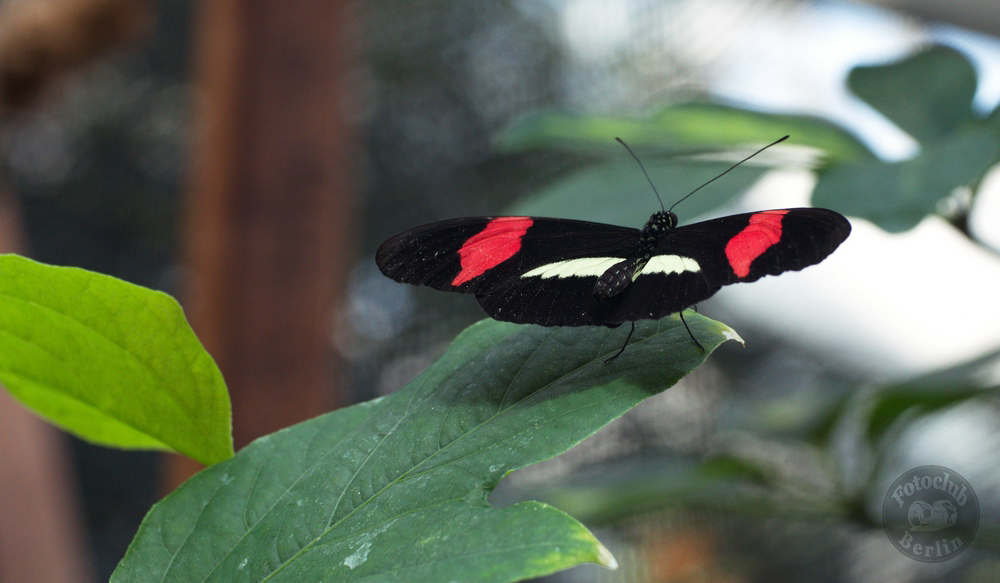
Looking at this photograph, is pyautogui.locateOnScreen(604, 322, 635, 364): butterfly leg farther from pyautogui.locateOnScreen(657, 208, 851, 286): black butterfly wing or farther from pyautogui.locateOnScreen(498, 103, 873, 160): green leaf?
pyautogui.locateOnScreen(498, 103, 873, 160): green leaf

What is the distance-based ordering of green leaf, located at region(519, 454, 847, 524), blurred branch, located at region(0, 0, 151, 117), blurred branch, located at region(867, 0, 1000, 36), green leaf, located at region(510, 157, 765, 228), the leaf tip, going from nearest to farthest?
1. the leaf tip
2. green leaf, located at region(510, 157, 765, 228)
3. green leaf, located at region(519, 454, 847, 524)
4. blurred branch, located at region(867, 0, 1000, 36)
5. blurred branch, located at region(0, 0, 151, 117)

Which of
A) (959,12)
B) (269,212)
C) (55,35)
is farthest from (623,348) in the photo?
(55,35)

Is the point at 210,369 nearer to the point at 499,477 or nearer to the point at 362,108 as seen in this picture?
the point at 499,477

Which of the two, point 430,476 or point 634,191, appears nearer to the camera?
point 430,476

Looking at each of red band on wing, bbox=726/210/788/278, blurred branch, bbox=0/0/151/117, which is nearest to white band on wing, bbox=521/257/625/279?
red band on wing, bbox=726/210/788/278

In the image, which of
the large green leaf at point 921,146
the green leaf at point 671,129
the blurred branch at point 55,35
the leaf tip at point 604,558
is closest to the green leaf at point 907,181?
the large green leaf at point 921,146

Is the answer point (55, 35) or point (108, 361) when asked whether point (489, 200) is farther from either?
point (108, 361)

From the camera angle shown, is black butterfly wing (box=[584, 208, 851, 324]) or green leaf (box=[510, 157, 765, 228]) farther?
green leaf (box=[510, 157, 765, 228])

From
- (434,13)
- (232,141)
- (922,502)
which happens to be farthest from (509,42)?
(922,502)
